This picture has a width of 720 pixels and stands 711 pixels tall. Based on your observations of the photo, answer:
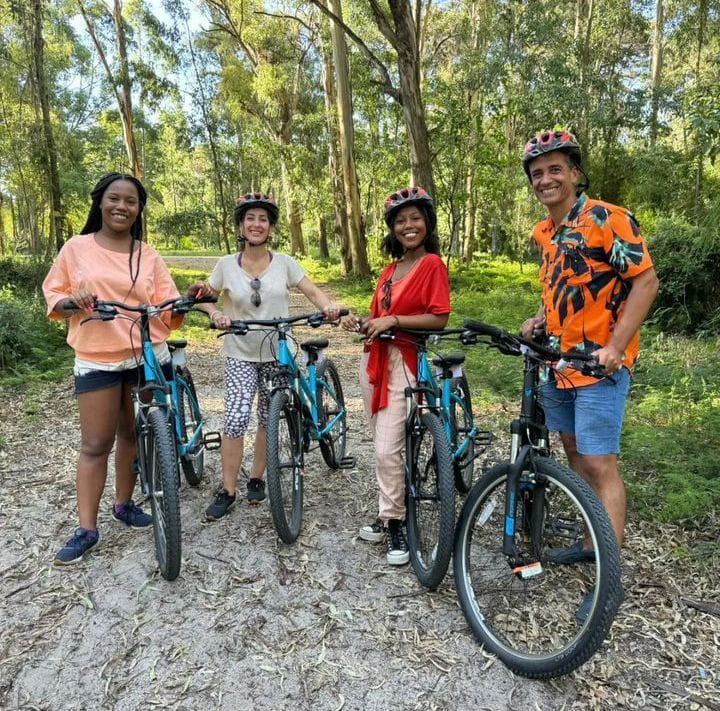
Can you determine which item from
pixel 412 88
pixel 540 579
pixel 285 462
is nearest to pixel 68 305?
pixel 285 462

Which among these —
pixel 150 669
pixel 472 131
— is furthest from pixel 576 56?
pixel 150 669

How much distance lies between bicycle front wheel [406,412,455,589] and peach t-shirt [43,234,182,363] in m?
1.76

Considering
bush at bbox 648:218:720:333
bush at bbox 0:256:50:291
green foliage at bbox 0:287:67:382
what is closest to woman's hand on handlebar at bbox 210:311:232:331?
green foliage at bbox 0:287:67:382

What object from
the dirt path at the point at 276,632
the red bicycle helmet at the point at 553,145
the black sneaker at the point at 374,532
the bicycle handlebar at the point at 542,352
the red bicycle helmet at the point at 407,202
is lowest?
the dirt path at the point at 276,632

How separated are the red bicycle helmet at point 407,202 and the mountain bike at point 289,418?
0.64 metres

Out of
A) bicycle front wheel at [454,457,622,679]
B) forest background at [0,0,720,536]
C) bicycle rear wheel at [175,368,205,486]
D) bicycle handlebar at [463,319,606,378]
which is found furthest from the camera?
forest background at [0,0,720,536]

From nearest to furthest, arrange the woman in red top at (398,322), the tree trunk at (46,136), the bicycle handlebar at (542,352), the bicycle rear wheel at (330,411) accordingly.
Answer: the bicycle handlebar at (542,352) → the woman in red top at (398,322) → the bicycle rear wheel at (330,411) → the tree trunk at (46,136)

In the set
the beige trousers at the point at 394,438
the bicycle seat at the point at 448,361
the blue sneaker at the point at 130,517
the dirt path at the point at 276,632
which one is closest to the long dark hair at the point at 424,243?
the beige trousers at the point at 394,438

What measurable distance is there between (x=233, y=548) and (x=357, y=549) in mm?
776

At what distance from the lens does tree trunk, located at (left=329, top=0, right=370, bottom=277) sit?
1568 cm

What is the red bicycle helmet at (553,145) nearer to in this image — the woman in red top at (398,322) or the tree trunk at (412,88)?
the woman in red top at (398,322)

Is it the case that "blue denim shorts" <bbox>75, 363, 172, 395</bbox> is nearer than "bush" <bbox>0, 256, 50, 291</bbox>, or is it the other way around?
"blue denim shorts" <bbox>75, 363, 172, 395</bbox>

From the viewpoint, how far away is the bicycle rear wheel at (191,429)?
152 inches

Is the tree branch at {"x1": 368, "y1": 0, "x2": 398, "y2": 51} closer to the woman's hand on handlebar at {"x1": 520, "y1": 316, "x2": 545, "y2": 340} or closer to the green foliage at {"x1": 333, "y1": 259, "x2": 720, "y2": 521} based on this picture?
the green foliage at {"x1": 333, "y1": 259, "x2": 720, "y2": 521}
